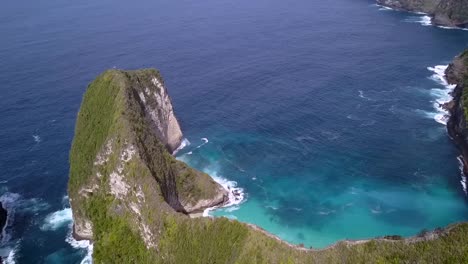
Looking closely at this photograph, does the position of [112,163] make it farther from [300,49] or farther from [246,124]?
[300,49]

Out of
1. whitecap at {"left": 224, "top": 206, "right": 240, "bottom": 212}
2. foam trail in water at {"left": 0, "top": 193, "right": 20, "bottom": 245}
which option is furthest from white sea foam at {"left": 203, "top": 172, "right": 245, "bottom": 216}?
foam trail in water at {"left": 0, "top": 193, "right": 20, "bottom": 245}

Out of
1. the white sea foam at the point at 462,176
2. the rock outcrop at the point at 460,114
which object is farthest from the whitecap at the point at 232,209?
the rock outcrop at the point at 460,114

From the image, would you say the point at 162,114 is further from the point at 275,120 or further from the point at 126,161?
the point at 126,161

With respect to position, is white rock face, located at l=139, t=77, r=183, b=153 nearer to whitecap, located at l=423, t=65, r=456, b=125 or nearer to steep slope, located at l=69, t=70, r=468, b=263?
steep slope, located at l=69, t=70, r=468, b=263

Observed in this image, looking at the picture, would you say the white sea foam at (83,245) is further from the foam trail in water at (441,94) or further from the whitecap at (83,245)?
the foam trail in water at (441,94)

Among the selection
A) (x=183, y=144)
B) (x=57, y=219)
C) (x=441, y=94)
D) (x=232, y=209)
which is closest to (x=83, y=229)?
(x=57, y=219)

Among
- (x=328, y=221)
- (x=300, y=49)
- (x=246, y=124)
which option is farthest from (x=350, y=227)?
(x=300, y=49)
